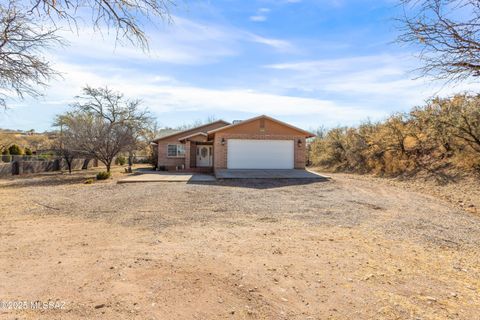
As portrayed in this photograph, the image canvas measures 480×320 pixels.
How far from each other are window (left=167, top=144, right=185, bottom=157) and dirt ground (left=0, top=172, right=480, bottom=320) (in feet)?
54.2

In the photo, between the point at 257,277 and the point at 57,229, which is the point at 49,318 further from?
the point at 57,229

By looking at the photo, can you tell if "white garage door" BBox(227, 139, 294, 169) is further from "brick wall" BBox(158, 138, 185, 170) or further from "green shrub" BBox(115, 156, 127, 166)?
"green shrub" BBox(115, 156, 127, 166)

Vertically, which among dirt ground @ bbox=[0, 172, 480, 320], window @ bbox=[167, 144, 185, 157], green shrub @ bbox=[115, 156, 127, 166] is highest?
window @ bbox=[167, 144, 185, 157]

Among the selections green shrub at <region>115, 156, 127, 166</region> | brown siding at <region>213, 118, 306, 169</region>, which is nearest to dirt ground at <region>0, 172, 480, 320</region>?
brown siding at <region>213, 118, 306, 169</region>

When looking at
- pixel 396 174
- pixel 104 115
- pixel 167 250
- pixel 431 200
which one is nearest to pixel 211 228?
pixel 167 250

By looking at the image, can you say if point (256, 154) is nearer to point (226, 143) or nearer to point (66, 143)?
point (226, 143)

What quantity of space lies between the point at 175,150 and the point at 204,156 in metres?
2.65

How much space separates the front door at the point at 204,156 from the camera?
81.7ft

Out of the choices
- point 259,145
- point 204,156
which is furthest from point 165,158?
point 259,145

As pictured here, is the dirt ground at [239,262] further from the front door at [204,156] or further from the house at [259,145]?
the front door at [204,156]

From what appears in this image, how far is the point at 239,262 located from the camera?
443 cm

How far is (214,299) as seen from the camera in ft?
10.8

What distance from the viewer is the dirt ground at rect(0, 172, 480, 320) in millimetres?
3166

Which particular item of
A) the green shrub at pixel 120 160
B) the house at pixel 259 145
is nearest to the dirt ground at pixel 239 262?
the house at pixel 259 145
